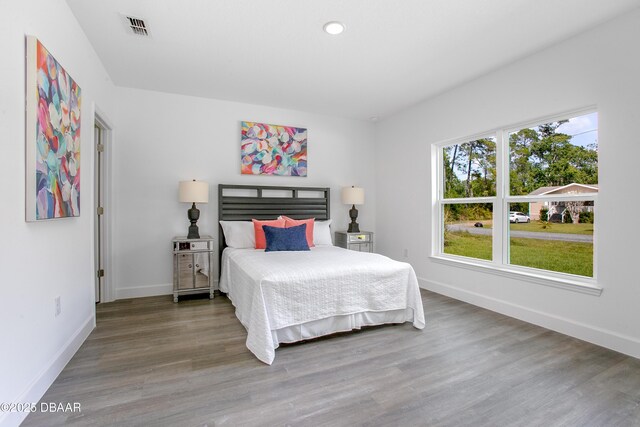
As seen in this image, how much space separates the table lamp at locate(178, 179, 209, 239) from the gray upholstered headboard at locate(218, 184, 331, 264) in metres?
0.34

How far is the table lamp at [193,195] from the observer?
12.2ft

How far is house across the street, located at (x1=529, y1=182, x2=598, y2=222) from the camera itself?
107 inches

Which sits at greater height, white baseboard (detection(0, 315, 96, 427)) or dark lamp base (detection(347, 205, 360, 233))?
dark lamp base (detection(347, 205, 360, 233))

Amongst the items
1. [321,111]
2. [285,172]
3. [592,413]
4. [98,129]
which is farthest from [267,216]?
[592,413]

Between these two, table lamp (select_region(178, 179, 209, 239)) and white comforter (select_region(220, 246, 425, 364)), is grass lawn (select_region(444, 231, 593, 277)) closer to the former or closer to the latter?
white comforter (select_region(220, 246, 425, 364))

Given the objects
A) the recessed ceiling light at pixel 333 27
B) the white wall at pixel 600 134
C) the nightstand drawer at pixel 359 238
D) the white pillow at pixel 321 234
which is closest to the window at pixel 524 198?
the white wall at pixel 600 134

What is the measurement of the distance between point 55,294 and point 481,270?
12.8 ft

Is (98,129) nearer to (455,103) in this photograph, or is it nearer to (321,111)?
(321,111)

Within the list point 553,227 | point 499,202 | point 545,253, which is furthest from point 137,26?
point 545,253

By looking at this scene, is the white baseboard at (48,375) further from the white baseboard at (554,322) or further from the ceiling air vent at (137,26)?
the white baseboard at (554,322)

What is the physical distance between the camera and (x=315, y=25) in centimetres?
252

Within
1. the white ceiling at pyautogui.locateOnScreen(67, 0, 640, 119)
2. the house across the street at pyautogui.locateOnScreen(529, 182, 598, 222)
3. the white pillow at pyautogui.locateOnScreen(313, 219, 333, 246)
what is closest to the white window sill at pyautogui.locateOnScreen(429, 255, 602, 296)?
the house across the street at pyautogui.locateOnScreen(529, 182, 598, 222)

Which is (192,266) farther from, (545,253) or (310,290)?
(545,253)

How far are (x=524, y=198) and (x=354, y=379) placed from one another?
254cm
